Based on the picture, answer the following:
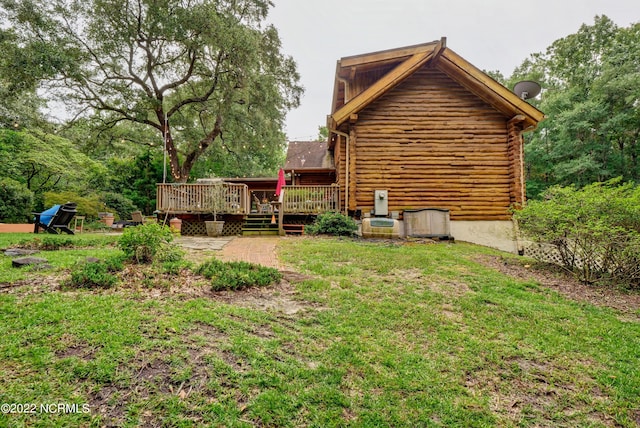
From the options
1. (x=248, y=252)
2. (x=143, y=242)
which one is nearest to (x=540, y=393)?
(x=143, y=242)

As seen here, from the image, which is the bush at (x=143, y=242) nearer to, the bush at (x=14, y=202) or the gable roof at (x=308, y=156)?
the bush at (x=14, y=202)

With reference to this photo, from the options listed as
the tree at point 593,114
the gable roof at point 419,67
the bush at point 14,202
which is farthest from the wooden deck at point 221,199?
the tree at point 593,114

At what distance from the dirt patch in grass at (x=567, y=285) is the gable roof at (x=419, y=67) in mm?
5660

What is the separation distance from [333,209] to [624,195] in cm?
729

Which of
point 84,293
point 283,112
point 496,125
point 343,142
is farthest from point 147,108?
point 496,125

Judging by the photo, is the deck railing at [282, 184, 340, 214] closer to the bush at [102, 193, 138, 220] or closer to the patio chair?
the patio chair

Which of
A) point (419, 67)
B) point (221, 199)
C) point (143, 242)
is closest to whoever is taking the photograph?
point (143, 242)

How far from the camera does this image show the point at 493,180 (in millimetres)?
10117

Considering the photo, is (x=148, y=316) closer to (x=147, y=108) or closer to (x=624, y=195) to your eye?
(x=624, y=195)

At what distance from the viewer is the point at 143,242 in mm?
4492

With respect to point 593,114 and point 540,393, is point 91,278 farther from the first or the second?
point 593,114

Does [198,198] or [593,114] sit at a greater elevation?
[593,114]

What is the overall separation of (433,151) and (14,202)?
16.3m

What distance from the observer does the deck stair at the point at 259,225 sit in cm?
1084
